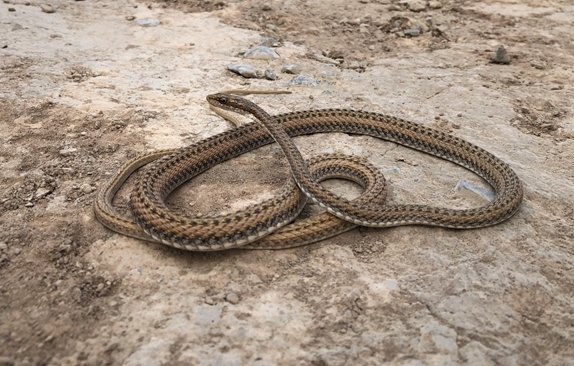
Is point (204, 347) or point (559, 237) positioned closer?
point (204, 347)

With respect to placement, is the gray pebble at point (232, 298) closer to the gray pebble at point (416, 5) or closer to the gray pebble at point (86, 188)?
the gray pebble at point (86, 188)

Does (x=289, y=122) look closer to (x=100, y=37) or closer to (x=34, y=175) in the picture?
(x=34, y=175)

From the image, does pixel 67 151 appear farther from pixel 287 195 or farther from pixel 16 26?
pixel 16 26

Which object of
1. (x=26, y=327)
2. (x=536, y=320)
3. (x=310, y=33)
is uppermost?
(x=310, y=33)

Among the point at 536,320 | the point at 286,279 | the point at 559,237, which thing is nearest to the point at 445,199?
the point at 559,237

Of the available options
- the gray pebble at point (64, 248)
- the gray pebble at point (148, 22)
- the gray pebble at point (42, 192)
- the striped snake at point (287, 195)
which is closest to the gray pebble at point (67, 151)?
the gray pebble at point (42, 192)

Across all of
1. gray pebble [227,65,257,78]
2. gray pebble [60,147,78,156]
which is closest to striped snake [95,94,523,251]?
gray pebble [60,147,78,156]
